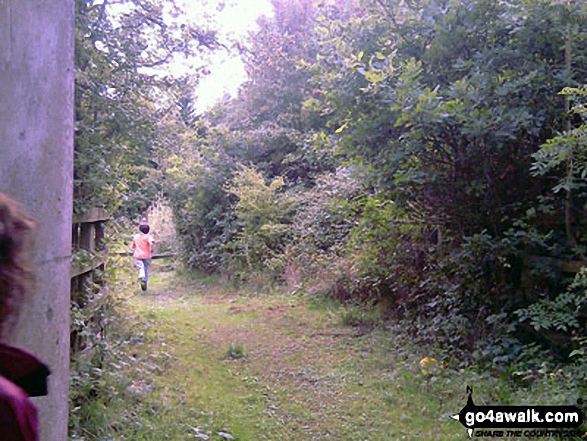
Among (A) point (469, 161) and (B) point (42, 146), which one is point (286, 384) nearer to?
(A) point (469, 161)

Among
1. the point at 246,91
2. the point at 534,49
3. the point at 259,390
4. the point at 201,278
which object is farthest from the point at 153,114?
the point at 246,91

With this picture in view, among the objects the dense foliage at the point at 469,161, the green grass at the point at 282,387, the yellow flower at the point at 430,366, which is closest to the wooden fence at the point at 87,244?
the green grass at the point at 282,387

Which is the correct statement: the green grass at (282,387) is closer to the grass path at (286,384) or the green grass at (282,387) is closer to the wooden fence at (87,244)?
the grass path at (286,384)

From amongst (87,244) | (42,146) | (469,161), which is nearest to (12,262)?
(42,146)

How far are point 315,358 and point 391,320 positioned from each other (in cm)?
161

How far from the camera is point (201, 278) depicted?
14.9 m

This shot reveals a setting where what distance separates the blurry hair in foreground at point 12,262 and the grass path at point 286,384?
320cm

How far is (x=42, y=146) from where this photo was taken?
202 cm

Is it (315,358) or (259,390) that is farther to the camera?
(315,358)

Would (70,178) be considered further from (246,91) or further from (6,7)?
(246,91)

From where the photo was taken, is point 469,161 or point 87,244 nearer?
point 87,244

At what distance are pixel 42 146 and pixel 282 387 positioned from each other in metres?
4.46

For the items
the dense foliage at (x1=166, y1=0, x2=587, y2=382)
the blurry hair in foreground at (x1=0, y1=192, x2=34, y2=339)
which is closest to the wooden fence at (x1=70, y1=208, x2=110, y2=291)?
the blurry hair in foreground at (x1=0, y1=192, x2=34, y2=339)

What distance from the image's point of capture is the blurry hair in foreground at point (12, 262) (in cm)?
130
